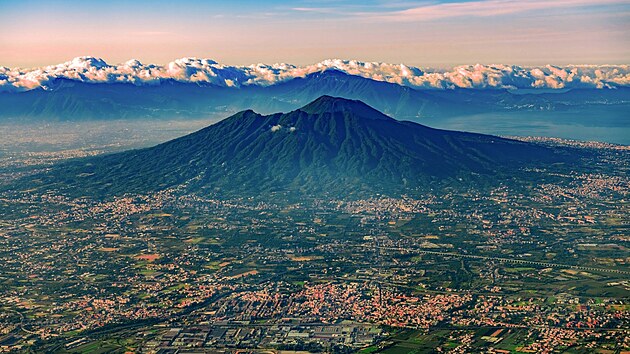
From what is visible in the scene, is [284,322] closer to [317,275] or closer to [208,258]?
[317,275]

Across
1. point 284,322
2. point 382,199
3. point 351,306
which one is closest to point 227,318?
point 284,322

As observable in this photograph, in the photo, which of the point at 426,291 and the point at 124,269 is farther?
the point at 124,269

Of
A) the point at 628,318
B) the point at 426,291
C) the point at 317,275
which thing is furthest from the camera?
the point at 317,275

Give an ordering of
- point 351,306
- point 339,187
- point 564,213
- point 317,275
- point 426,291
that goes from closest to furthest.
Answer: point 351,306, point 426,291, point 317,275, point 564,213, point 339,187

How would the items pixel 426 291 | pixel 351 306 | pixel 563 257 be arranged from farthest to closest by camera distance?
pixel 563 257
pixel 426 291
pixel 351 306

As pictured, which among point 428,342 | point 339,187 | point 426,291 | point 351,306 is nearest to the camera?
point 428,342

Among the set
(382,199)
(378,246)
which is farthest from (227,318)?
(382,199)

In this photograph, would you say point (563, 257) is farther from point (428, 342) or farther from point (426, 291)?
point (428, 342)

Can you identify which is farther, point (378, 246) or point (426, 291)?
point (378, 246)
